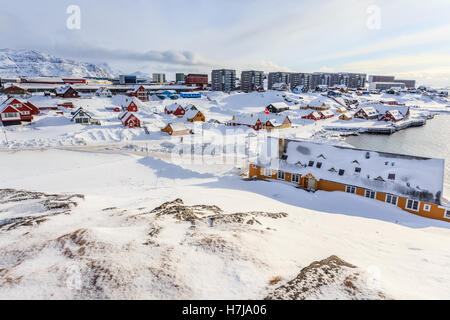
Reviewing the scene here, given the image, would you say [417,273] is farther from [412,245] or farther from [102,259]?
[102,259]

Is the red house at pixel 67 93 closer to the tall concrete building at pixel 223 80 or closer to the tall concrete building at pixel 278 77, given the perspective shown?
the tall concrete building at pixel 223 80

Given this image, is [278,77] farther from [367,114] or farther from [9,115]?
[9,115]

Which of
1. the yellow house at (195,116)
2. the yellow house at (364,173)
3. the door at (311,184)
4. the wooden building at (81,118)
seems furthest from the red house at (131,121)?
the door at (311,184)

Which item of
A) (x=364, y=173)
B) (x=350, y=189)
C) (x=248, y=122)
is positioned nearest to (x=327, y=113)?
(x=248, y=122)

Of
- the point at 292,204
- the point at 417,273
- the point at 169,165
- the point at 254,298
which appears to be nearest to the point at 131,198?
the point at 169,165

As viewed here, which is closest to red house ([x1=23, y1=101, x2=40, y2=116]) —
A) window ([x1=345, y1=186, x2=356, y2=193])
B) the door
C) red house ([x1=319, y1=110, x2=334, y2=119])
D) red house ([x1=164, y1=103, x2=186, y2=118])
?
red house ([x1=164, y1=103, x2=186, y2=118])

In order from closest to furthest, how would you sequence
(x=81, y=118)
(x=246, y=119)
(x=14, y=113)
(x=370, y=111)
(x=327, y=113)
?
1. (x=14, y=113)
2. (x=81, y=118)
3. (x=246, y=119)
4. (x=370, y=111)
5. (x=327, y=113)

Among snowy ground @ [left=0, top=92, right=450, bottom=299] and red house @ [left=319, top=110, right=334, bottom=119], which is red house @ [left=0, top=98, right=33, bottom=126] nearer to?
snowy ground @ [left=0, top=92, right=450, bottom=299]
